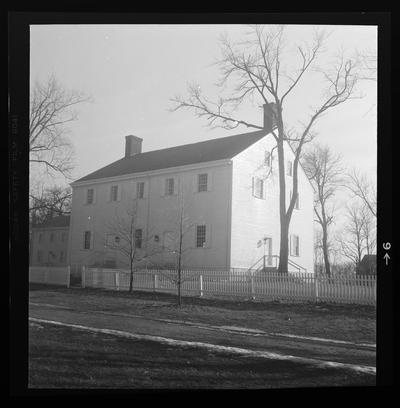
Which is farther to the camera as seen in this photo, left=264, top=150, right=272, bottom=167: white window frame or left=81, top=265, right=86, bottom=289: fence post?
left=81, top=265, right=86, bottom=289: fence post

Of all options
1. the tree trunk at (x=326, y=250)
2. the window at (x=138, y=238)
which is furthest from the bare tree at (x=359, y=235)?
the window at (x=138, y=238)

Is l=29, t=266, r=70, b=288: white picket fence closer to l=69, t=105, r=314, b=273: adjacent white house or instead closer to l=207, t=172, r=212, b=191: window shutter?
l=69, t=105, r=314, b=273: adjacent white house

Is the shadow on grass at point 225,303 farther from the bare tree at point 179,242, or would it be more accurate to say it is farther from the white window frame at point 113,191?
the white window frame at point 113,191

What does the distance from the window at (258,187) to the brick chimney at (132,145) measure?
1.18m

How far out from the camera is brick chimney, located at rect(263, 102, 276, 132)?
468 centimetres

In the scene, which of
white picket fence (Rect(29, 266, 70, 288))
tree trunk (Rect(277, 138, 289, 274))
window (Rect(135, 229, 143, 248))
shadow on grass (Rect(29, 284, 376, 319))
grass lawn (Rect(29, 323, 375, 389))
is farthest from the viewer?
window (Rect(135, 229, 143, 248))

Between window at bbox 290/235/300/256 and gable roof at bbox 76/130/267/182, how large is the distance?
991mm

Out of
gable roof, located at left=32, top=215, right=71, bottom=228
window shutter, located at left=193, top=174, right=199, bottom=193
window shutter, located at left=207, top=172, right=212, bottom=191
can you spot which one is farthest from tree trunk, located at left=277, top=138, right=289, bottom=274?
gable roof, located at left=32, top=215, right=71, bottom=228

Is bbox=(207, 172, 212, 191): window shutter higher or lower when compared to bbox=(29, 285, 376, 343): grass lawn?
higher

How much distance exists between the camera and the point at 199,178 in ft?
15.4

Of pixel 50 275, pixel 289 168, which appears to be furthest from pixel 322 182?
pixel 50 275

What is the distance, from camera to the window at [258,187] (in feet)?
15.1

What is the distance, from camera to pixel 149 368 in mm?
4359
